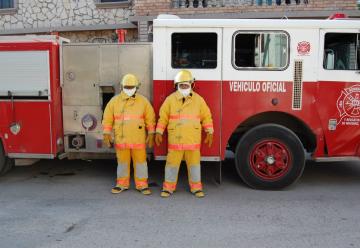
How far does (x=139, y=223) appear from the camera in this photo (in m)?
4.61

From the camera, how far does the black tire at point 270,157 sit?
5.70m

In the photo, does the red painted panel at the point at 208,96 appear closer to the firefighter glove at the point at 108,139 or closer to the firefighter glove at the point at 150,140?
the firefighter glove at the point at 150,140

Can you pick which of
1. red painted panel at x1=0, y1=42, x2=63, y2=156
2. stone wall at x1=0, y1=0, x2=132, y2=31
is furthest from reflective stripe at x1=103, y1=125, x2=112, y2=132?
stone wall at x1=0, y1=0, x2=132, y2=31

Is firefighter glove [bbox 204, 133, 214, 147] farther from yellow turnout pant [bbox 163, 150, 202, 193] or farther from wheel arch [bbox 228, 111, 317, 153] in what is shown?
wheel arch [bbox 228, 111, 317, 153]

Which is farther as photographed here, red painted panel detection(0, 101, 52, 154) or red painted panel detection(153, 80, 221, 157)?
red painted panel detection(0, 101, 52, 154)

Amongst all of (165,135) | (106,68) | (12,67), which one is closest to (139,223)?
(165,135)

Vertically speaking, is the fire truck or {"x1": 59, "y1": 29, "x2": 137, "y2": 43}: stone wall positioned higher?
{"x1": 59, "y1": 29, "x2": 137, "y2": 43}: stone wall

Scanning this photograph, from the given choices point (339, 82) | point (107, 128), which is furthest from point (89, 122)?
A: point (339, 82)

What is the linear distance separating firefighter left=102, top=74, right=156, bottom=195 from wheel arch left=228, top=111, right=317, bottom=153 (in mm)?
1258

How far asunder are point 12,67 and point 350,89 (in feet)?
15.4

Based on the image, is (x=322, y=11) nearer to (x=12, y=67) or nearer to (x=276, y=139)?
(x=276, y=139)

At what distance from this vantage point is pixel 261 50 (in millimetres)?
5617

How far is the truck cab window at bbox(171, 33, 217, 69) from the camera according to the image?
221 inches

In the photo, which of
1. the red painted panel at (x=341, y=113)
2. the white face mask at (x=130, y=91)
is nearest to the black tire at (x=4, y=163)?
the white face mask at (x=130, y=91)
